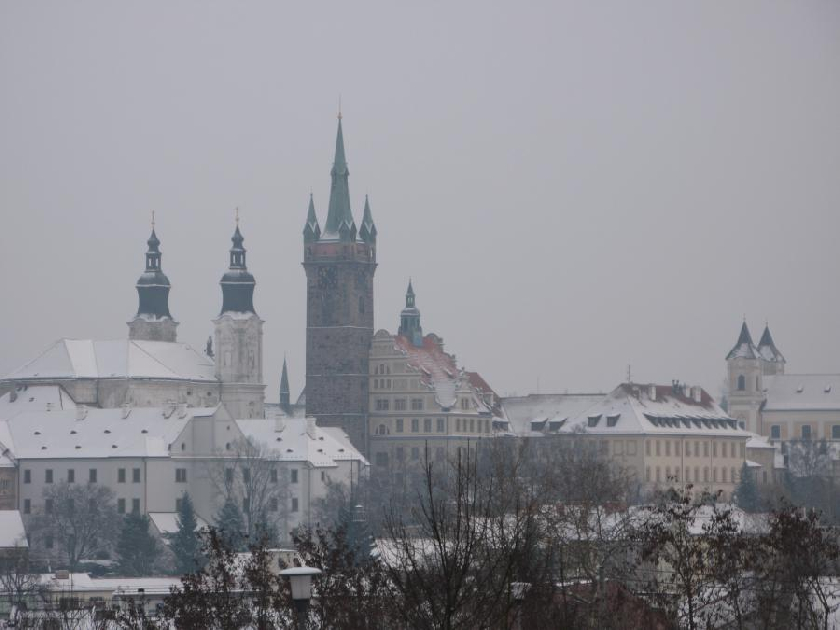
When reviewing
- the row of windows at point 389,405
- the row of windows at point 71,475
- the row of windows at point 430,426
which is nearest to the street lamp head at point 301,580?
the row of windows at point 71,475

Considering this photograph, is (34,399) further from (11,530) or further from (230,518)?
(230,518)

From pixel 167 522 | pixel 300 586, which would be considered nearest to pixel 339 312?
pixel 167 522

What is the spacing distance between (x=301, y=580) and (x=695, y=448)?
136 metres

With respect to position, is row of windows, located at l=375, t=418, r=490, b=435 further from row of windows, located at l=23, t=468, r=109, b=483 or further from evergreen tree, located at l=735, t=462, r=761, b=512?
row of windows, located at l=23, t=468, r=109, b=483

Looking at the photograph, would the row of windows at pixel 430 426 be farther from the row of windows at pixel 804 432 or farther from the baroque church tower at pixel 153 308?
the row of windows at pixel 804 432

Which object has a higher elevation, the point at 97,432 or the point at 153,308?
the point at 153,308

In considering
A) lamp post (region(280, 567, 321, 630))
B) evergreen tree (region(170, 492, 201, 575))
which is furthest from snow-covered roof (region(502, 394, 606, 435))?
lamp post (region(280, 567, 321, 630))

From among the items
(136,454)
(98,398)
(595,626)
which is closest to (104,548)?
(136,454)

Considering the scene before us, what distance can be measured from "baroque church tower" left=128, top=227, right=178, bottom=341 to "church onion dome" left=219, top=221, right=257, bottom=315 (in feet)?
19.4

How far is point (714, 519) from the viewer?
4003cm

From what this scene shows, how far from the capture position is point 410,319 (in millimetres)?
179375

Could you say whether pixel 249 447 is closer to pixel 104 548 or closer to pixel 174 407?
pixel 174 407

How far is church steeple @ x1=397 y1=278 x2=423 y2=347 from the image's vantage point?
178000 millimetres

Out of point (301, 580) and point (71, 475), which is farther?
point (71, 475)
